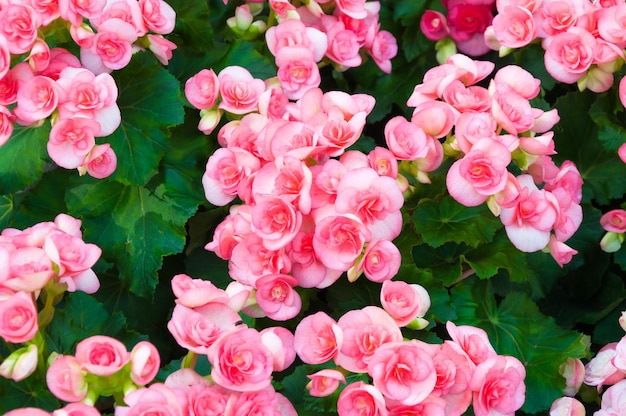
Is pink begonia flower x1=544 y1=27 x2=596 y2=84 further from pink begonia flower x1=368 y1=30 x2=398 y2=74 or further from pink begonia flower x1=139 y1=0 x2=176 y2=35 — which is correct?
pink begonia flower x1=139 y1=0 x2=176 y2=35

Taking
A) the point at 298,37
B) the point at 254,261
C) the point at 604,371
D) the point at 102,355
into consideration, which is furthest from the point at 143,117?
the point at 604,371

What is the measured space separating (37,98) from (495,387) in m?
0.90

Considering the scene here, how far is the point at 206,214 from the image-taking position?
1.75 meters

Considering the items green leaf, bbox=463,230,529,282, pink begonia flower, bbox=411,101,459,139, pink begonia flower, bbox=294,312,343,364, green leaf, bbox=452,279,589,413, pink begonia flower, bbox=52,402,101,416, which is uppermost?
pink begonia flower, bbox=411,101,459,139

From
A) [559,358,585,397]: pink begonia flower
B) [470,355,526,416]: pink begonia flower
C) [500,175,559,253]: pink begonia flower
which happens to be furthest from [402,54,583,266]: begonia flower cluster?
[470,355,526,416]: pink begonia flower

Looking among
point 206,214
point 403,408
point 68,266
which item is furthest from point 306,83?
point 403,408

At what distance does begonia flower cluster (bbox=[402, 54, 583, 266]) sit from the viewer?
4.37ft

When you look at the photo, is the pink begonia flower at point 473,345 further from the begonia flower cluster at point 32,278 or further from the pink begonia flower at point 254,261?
the begonia flower cluster at point 32,278

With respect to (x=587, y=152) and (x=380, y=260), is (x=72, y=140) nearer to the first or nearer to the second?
(x=380, y=260)

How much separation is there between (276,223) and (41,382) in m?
0.42

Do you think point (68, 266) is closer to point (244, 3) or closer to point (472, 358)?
point (472, 358)

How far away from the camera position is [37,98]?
53.8 inches

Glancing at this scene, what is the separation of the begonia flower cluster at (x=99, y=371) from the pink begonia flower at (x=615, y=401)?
77 cm

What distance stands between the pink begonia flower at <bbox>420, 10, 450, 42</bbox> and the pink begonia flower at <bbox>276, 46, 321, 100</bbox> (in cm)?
53
